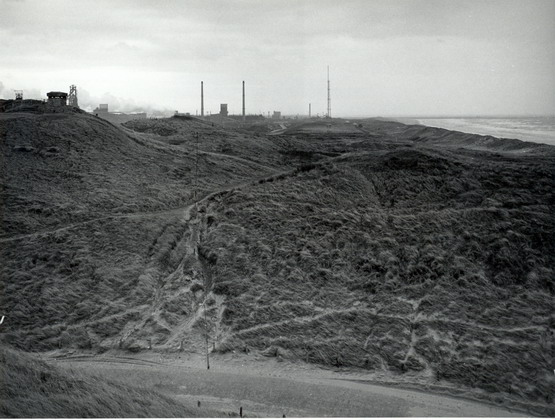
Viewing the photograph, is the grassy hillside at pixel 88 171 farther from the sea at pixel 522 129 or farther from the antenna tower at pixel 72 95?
the sea at pixel 522 129

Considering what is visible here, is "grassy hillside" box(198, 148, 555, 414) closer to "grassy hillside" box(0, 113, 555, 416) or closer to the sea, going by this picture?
"grassy hillside" box(0, 113, 555, 416)

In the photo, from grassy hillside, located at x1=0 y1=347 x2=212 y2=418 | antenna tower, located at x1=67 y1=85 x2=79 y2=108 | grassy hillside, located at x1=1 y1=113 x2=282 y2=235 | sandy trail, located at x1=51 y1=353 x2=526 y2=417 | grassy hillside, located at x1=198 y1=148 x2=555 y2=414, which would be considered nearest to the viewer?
grassy hillside, located at x1=0 y1=347 x2=212 y2=418

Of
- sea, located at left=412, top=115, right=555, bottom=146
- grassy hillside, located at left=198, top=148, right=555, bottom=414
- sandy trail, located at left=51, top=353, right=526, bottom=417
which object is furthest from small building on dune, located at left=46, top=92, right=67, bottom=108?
sea, located at left=412, top=115, right=555, bottom=146

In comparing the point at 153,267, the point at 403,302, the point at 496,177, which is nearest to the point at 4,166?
the point at 153,267

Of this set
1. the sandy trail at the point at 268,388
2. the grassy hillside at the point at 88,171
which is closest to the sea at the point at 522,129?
the grassy hillside at the point at 88,171

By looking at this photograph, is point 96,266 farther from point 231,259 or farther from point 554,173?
point 554,173

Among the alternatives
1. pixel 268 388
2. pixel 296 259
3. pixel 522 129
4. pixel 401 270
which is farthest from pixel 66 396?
pixel 522 129

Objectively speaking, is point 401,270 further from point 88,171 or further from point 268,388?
point 88,171
